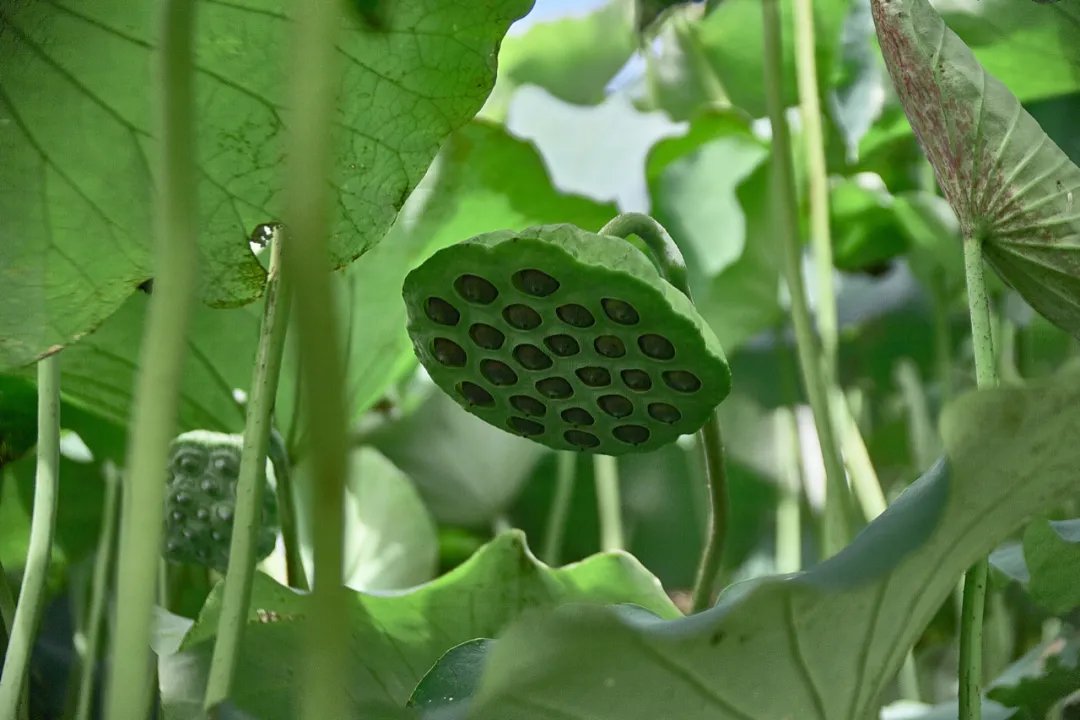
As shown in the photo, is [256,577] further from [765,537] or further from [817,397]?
[765,537]

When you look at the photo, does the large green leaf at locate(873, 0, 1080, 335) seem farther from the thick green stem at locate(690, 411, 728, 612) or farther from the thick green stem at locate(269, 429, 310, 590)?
the thick green stem at locate(269, 429, 310, 590)

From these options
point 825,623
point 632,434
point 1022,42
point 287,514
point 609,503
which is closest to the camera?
point 825,623

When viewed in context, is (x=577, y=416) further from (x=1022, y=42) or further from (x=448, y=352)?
(x=1022, y=42)

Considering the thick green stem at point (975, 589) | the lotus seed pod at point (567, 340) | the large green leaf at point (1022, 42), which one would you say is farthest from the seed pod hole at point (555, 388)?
the large green leaf at point (1022, 42)

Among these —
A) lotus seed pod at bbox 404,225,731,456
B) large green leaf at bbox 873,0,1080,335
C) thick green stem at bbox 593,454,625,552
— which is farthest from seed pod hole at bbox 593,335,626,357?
thick green stem at bbox 593,454,625,552

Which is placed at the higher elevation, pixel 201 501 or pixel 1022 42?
pixel 1022 42

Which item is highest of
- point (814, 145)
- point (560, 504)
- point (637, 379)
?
point (814, 145)

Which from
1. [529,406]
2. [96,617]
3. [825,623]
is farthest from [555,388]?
[96,617]
